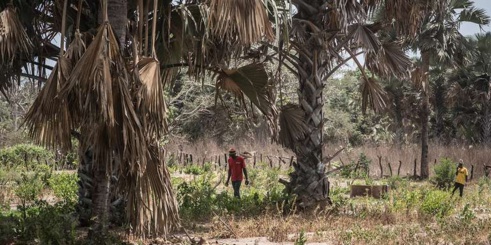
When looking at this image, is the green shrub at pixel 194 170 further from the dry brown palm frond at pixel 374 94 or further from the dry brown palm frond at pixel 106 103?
the dry brown palm frond at pixel 106 103

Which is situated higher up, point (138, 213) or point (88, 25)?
point (88, 25)

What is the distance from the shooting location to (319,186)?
1102 centimetres

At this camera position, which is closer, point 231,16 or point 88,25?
point 231,16

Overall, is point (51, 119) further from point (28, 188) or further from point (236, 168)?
point (28, 188)

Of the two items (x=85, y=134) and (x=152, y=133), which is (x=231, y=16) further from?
(x=85, y=134)

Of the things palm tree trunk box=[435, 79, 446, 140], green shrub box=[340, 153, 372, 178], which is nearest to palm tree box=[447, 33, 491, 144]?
palm tree trunk box=[435, 79, 446, 140]

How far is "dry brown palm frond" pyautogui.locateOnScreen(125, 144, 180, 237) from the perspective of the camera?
6.25 m

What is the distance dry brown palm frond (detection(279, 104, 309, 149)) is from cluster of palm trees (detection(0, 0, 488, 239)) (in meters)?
0.02

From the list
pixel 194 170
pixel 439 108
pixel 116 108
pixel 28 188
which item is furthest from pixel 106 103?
pixel 439 108

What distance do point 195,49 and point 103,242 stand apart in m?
3.44

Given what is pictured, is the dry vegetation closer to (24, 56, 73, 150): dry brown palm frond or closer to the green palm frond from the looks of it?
(24, 56, 73, 150): dry brown palm frond

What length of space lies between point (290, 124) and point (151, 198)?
4.73 metres

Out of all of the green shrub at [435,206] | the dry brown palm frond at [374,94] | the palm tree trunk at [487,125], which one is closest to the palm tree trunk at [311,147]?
the dry brown palm frond at [374,94]

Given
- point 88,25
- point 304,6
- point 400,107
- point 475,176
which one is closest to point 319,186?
point 304,6
